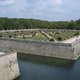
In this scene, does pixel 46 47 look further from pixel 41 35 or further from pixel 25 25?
pixel 25 25

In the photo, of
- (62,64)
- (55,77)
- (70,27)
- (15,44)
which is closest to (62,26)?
(70,27)

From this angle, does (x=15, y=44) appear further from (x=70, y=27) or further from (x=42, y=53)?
(x=70, y=27)

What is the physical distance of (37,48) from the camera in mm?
30516

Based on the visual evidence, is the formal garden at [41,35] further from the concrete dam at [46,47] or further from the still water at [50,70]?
the still water at [50,70]

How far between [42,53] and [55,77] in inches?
464

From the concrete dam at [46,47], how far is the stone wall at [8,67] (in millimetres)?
12275

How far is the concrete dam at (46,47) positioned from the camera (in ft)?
90.7

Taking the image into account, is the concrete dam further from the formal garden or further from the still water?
the formal garden

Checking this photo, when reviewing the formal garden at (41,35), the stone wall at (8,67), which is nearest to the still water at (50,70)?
the stone wall at (8,67)

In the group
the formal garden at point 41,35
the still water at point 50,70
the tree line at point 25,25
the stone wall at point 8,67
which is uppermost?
the tree line at point 25,25

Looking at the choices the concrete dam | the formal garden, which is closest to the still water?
the concrete dam

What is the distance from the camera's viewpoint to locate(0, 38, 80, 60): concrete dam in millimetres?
27656

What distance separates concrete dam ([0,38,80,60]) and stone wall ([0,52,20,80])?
12275 millimetres

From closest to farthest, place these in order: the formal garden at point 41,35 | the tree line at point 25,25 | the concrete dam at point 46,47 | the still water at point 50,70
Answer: the still water at point 50,70
the concrete dam at point 46,47
the formal garden at point 41,35
the tree line at point 25,25
